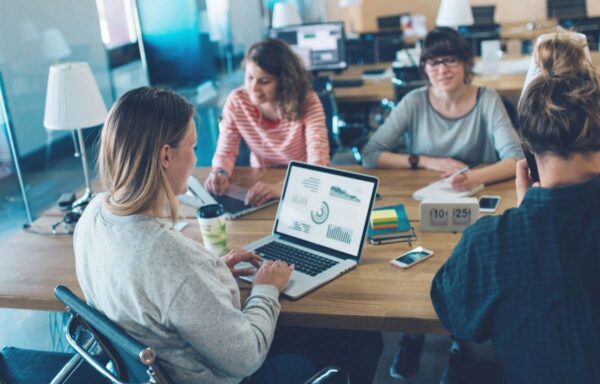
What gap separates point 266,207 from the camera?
86.7 inches

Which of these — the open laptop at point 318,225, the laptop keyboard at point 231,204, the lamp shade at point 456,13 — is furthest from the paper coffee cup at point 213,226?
the lamp shade at point 456,13

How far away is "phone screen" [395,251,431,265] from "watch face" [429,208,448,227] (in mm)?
172

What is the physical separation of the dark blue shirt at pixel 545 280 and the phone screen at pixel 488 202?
2.69 feet

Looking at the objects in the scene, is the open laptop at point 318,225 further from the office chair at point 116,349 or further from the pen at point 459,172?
the pen at point 459,172

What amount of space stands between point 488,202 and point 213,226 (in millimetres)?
900

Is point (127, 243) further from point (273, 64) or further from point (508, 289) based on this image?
point (273, 64)

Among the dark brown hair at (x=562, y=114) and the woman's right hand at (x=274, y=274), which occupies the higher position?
the dark brown hair at (x=562, y=114)

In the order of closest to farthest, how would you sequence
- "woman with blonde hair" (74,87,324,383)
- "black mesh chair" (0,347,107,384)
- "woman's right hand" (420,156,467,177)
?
"woman with blonde hair" (74,87,324,383)
"black mesh chair" (0,347,107,384)
"woman's right hand" (420,156,467,177)

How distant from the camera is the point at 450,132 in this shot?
2.54 meters

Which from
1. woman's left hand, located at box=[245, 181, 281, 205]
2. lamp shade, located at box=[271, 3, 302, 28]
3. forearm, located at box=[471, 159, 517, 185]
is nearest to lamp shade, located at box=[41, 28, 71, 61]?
woman's left hand, located at box=[245, 181, 281, 205]

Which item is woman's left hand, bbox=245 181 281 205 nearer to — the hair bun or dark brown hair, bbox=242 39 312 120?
dark brown hair, bbox=242 39 312 120

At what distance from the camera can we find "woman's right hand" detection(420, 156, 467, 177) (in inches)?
91.8

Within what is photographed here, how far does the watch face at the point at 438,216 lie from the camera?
188 cm

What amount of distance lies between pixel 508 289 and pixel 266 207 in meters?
1.15
